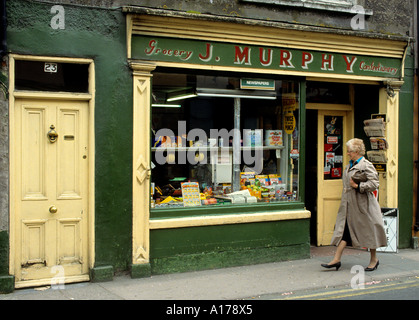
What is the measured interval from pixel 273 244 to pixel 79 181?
11.3ft

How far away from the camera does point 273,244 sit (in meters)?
8.86

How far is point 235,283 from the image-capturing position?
752 centimetres

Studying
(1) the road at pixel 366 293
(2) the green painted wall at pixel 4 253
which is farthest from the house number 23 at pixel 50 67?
(1) the road at pixel 366 293

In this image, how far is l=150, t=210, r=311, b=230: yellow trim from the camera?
796 cm

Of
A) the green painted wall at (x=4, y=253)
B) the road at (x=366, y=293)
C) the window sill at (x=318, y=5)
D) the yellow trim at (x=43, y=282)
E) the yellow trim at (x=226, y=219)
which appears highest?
the window sill at (x=318, y=5)

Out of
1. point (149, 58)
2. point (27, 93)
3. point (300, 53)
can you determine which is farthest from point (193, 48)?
point (27, 93)

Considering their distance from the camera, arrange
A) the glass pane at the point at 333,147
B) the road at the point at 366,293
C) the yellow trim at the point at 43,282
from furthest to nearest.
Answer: the glass pane at the point at 333,147 → the yellow trim at the point at 43,282 → the road at the point at 366,293

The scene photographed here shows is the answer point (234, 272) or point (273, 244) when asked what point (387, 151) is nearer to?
point (273, 244)

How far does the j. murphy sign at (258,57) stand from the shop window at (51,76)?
0.85m

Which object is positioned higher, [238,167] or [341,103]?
[341,103]

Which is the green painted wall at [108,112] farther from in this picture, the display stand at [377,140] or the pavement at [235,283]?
the display stand at [377,140]

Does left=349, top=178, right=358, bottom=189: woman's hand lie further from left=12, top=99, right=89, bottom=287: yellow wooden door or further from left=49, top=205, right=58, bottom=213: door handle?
left=49, top=205, right=58, bottom=213: door handle

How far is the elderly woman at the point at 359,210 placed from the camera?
7969mm

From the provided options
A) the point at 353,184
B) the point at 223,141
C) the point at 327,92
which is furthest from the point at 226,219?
the point at 327,92
